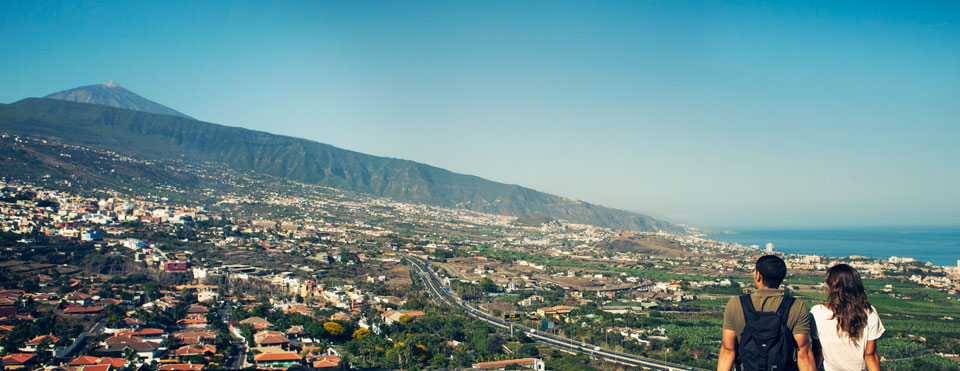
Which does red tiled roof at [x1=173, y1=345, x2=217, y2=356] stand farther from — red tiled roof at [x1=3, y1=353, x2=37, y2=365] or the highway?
the highway

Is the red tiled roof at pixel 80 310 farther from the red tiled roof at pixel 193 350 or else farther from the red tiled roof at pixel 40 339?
the red tiled roof at pixel 193 350

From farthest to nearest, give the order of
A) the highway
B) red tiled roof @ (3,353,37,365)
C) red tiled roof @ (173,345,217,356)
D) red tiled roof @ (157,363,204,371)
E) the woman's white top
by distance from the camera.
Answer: the highway → red tiled roof @ (173,345,217,356) → red tiled roof @ (157,363,204,371) → red tiled roof @ (3,353,37,365) → the woman's white top

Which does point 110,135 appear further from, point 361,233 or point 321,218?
point 361,233

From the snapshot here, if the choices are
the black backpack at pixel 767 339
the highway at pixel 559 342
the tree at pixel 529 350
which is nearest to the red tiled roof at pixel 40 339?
the tree at pixel 529 350

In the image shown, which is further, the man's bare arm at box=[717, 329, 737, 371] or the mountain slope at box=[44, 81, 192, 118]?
the mountain slope at box=[44, 81, 192, 118]

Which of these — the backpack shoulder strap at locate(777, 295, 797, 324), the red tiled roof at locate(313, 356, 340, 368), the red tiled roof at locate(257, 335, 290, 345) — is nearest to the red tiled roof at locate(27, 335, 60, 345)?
the red tiled roof at locate(257, 335, 290, 345)

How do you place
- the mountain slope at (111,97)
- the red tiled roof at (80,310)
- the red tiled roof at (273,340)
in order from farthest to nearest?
the mountain slope at (111,97) → the red tiled roof at (80,310) → the red tiled roof at (273,340)

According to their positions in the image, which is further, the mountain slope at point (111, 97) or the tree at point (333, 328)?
the mountain slope at point (111, 97)

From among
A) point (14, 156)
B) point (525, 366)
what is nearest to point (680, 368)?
point (525, 366)
